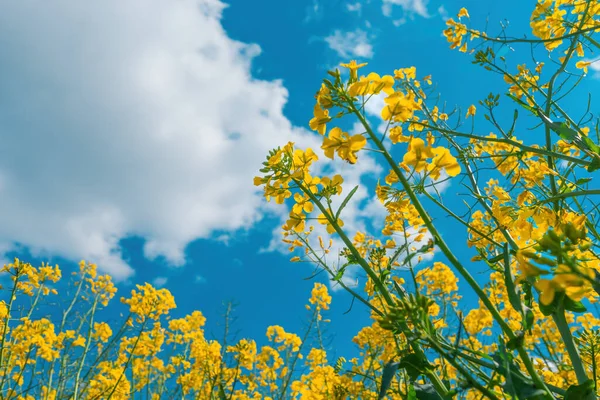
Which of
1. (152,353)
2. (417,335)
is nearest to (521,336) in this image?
(417,335)

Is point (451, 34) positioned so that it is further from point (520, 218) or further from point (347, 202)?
point (347, 202)

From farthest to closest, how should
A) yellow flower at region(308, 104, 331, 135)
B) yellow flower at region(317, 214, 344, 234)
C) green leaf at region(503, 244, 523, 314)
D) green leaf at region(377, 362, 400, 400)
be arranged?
yellow flower at region(317, 214, 344, 234) < yellow flower at region(308, 104, 331, 135) < green leaf at region(503, 244, 523, 314) < green leaf at region(377, 362, 400, 400)

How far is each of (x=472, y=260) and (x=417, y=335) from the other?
1.02 m

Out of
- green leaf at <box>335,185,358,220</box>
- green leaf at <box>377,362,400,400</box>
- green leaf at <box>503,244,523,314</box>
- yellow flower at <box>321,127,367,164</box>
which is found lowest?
green leaf at <box>377,362,400,400</box>

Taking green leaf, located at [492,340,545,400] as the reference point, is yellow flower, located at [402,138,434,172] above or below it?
above

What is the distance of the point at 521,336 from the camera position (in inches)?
37.7

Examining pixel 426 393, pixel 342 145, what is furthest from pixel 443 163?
pixel 426 393

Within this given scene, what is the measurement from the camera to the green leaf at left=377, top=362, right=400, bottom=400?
88 centimetres

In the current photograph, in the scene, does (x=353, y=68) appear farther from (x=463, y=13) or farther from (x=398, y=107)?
(x=463, y=13)

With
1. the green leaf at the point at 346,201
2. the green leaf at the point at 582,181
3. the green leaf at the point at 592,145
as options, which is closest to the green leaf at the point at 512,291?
the green leaf at the point at 346,201

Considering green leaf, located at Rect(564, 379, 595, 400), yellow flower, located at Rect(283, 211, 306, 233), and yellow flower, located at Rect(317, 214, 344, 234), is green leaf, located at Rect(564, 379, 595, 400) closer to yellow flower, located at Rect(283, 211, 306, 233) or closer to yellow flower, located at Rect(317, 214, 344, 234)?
yellow flower, located at Rect(317, 214, 344, 234)

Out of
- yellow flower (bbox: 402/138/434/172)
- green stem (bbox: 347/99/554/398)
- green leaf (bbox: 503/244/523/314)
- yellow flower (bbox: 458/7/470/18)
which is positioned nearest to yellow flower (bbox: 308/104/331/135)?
green stem (bbox: 347/99/554/398)

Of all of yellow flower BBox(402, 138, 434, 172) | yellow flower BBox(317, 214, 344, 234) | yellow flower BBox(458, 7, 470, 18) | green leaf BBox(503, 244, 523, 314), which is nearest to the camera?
green leaf BBox(503, 244, 523, 314)

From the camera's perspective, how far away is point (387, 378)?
90 cm
